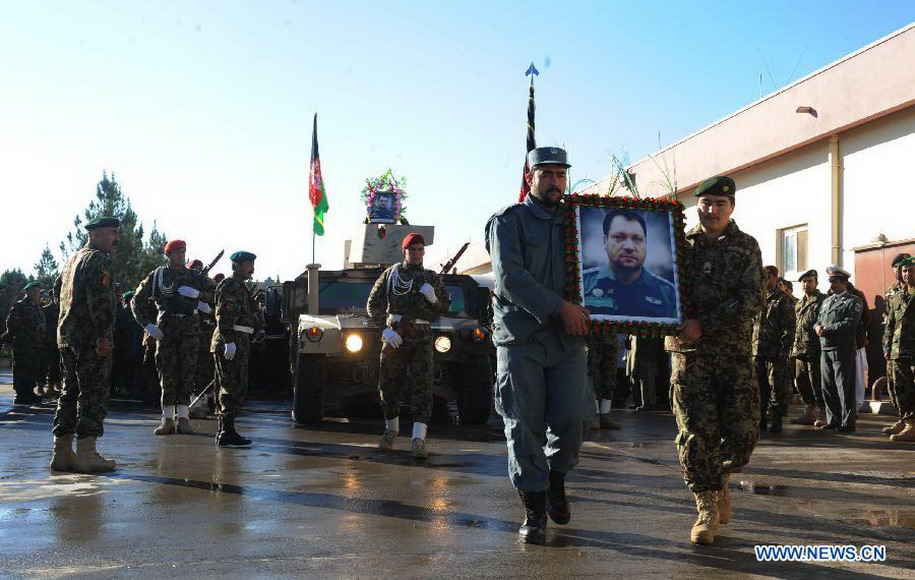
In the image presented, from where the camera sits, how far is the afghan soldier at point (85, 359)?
299 inches

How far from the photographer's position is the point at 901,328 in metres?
10.2

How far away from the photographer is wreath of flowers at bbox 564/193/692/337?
5.16 metres

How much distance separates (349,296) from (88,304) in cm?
497

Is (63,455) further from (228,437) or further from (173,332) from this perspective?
(173,332)

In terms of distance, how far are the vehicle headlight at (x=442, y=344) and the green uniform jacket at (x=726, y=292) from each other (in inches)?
225

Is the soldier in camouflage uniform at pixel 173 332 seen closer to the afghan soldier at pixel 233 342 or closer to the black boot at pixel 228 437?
the afghan soldier at pixel 233 342

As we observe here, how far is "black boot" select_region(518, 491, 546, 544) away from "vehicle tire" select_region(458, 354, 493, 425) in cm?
609

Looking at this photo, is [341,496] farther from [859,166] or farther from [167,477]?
[859,166]

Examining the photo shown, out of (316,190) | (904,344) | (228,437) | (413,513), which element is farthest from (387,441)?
(316,190)

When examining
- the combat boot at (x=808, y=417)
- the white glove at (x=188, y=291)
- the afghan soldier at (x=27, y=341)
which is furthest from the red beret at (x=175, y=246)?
the combat boot at (x=808, y=417)

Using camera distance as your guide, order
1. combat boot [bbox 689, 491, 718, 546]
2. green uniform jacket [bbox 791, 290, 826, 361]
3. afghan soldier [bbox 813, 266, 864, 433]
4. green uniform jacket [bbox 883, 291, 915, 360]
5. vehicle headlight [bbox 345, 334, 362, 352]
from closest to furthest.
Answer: combat boot [bbox 689, 491, 718, 546], green uniform jacket [bbox 883, 291, 915, 360], vehicle headlight [bbox 345, 334, 362, 352], afghan soldier [bbox 813, 266, 864, 433], green uniform jacket [bbox 791, 290, 826, 361]

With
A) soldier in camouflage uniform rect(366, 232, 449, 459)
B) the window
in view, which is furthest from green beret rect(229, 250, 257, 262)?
the window

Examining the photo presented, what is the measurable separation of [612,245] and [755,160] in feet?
48.3

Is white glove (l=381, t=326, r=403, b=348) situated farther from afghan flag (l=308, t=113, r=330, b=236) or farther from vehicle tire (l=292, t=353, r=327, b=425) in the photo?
afghan flag (l=308, t=113, r=330, b=236)
